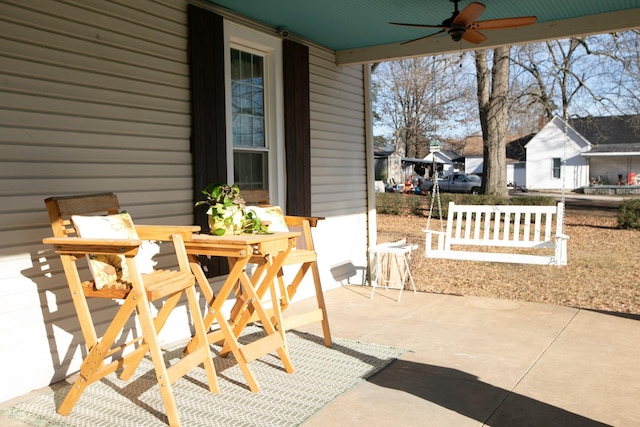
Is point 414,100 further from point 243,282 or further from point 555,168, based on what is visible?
point 243,282

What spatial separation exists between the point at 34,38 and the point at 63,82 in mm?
271

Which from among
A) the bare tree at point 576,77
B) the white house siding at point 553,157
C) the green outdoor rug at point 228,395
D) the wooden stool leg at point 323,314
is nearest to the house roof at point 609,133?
the white house siding at point 553,157

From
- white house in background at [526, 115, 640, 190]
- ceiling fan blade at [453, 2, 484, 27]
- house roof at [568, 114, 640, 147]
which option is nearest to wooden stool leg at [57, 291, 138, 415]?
ceiling fan blade at [453, 2, 484, 27]

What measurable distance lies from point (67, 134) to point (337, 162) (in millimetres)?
3120

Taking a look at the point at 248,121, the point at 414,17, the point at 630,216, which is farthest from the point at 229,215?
the point at 630,216

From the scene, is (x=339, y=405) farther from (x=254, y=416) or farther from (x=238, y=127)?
(x=238, y=127)

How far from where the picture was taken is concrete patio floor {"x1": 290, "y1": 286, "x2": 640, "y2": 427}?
2.68 meters

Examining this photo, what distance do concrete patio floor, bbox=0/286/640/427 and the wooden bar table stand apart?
1.66ft

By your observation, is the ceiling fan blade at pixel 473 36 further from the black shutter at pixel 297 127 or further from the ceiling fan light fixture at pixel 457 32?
the black shutter at pixel 297 127

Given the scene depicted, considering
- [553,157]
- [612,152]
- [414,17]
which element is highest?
[414,17]

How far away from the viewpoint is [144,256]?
342 cm

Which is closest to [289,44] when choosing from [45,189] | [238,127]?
[238,127]

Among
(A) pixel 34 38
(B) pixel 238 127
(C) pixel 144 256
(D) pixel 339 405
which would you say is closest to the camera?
(D) pixel 339 405

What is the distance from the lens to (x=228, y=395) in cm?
293
